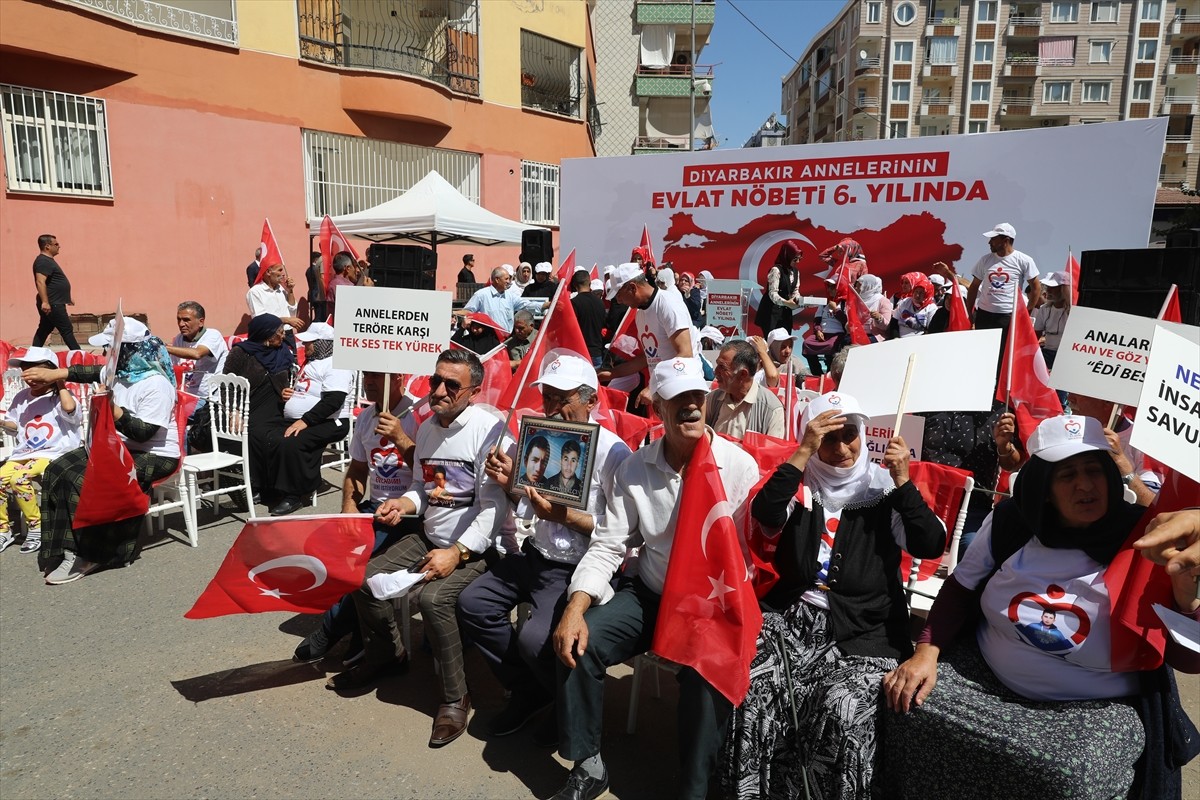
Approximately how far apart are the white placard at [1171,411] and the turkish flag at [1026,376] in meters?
2.09

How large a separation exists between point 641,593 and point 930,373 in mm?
1444

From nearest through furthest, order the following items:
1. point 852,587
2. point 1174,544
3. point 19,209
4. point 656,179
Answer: point 1174,544 < point 852,587 < point 19,209 < point 656,179

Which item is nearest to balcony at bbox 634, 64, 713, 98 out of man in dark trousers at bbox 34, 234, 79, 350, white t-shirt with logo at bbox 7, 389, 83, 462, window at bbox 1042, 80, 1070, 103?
man in dark trousers at bbox 34, 234, 79, 350

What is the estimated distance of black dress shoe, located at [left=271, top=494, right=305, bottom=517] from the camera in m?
6.26

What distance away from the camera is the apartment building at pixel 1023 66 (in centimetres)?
5525

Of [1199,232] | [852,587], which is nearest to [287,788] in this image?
[852,587]

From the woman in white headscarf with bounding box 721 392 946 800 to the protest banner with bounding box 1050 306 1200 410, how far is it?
1065 millimetres

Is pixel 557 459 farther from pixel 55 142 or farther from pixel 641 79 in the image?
pixel 641 79

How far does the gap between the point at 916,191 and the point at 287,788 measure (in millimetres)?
11046

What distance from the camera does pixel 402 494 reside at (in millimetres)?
3977

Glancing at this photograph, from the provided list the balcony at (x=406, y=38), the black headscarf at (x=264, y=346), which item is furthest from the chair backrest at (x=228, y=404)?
the balcony at (x=406, y=38)

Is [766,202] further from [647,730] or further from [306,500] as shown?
[647,730]

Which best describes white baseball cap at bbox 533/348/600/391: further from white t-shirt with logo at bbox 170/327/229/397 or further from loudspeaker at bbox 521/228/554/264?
loudspeaker at bbox 521/228/554/264

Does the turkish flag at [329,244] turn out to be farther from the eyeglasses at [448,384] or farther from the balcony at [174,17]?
the eyeglasses at [448,384]
